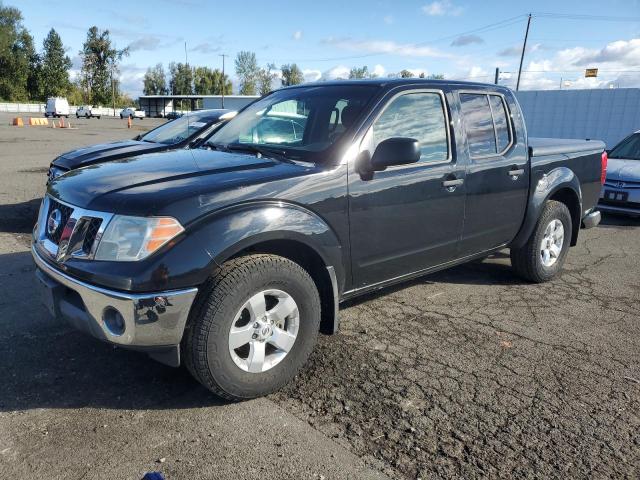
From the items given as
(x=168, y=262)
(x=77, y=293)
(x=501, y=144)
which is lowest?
(x=77, y=293)

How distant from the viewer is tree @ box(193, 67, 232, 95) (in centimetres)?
11424

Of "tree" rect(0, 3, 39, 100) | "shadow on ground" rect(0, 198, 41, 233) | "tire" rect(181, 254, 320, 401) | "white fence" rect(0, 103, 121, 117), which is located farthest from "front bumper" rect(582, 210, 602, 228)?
"tree" rect(0, 3, 39, 100)

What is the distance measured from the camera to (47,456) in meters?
2.57

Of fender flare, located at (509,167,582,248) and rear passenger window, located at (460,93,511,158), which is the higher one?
rear passenger window, located at (460,93,511,158)

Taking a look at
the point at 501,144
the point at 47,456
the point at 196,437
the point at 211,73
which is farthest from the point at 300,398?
the point at 211,73

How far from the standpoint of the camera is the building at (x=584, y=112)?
722 inches

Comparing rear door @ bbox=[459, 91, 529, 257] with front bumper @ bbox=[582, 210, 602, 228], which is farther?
front bumper @ bbox=[582, 210, 602, 228]

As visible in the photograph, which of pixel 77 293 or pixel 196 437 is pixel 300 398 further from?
pixel 77 293

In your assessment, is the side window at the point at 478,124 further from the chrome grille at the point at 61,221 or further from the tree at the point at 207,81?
the tree at the point at 207,81

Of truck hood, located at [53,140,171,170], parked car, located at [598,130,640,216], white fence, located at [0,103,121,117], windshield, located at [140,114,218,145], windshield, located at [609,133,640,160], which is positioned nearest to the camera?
truck hood, located at [53,140,171,170]

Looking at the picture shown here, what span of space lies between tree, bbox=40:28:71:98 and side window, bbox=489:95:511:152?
106874mm

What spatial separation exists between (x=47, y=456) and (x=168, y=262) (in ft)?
3.57

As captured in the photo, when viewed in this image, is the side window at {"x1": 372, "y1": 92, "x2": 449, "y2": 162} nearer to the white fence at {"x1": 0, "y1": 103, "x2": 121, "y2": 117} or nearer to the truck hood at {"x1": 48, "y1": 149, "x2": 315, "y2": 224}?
the truck hood at {"x1": 48, "y1": 149, "x2": 315, "y2": 224}

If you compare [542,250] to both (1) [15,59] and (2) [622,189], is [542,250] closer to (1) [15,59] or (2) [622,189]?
(2) [622,189]
